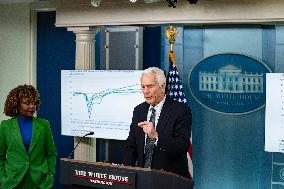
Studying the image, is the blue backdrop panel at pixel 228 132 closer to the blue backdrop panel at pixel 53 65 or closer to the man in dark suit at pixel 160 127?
the blue backdrop panel at pixel 53 65

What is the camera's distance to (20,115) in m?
3.24

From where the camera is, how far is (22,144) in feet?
10.4

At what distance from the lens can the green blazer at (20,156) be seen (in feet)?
10.4

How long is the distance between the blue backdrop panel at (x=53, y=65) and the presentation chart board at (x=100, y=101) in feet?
3.39

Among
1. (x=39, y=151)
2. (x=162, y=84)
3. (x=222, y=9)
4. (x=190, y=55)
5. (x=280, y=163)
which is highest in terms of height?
(x=222, y=9)

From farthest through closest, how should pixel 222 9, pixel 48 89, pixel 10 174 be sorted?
pixel 48 89 < pixel 222 9 < pixel 10 174

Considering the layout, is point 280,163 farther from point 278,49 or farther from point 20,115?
point 20,115

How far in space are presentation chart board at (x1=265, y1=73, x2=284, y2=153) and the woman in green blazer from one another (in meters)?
1.98

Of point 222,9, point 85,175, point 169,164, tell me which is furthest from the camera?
point 222,9

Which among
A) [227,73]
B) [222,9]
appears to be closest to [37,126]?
[222,9]

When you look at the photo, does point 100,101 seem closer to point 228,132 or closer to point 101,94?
point 101,94

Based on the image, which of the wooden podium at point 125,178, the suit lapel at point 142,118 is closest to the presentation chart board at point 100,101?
the suit lapel at point 142,118

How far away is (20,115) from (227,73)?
2.36 meters

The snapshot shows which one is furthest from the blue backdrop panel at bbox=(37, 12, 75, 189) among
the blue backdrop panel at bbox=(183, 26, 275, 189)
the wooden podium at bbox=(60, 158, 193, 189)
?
the wooden podium at bbox=(60, 158, 193, 189)
